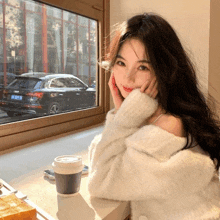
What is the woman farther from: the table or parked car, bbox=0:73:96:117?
parked car, bbox=0:73:96:117

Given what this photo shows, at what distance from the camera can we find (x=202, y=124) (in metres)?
0.84

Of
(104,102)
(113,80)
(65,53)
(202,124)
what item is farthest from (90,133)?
(202,124)

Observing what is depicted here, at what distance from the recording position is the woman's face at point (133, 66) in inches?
32.7

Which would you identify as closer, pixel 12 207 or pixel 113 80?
pixel 12 207

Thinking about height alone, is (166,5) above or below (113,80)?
above

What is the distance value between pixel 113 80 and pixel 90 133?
0.73 m

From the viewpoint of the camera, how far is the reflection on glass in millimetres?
1337

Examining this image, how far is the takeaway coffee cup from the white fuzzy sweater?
0.05m

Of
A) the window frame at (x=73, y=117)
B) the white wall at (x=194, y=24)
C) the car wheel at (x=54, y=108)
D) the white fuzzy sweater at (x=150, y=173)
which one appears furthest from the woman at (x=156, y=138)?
the white wall at (x=194, y=24)

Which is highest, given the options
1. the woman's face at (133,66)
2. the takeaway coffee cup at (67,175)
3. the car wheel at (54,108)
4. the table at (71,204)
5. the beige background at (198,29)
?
the beige background at (198,29)

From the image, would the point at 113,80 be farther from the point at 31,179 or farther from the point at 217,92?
the point at 217,92

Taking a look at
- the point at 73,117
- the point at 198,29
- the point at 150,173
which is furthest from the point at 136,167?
the point at 198,29

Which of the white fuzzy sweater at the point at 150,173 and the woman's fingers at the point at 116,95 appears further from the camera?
the woman's fingers at the point at 116,95

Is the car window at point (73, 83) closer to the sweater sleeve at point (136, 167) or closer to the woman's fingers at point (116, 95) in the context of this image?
the woman's fingers at point (116, 95)
